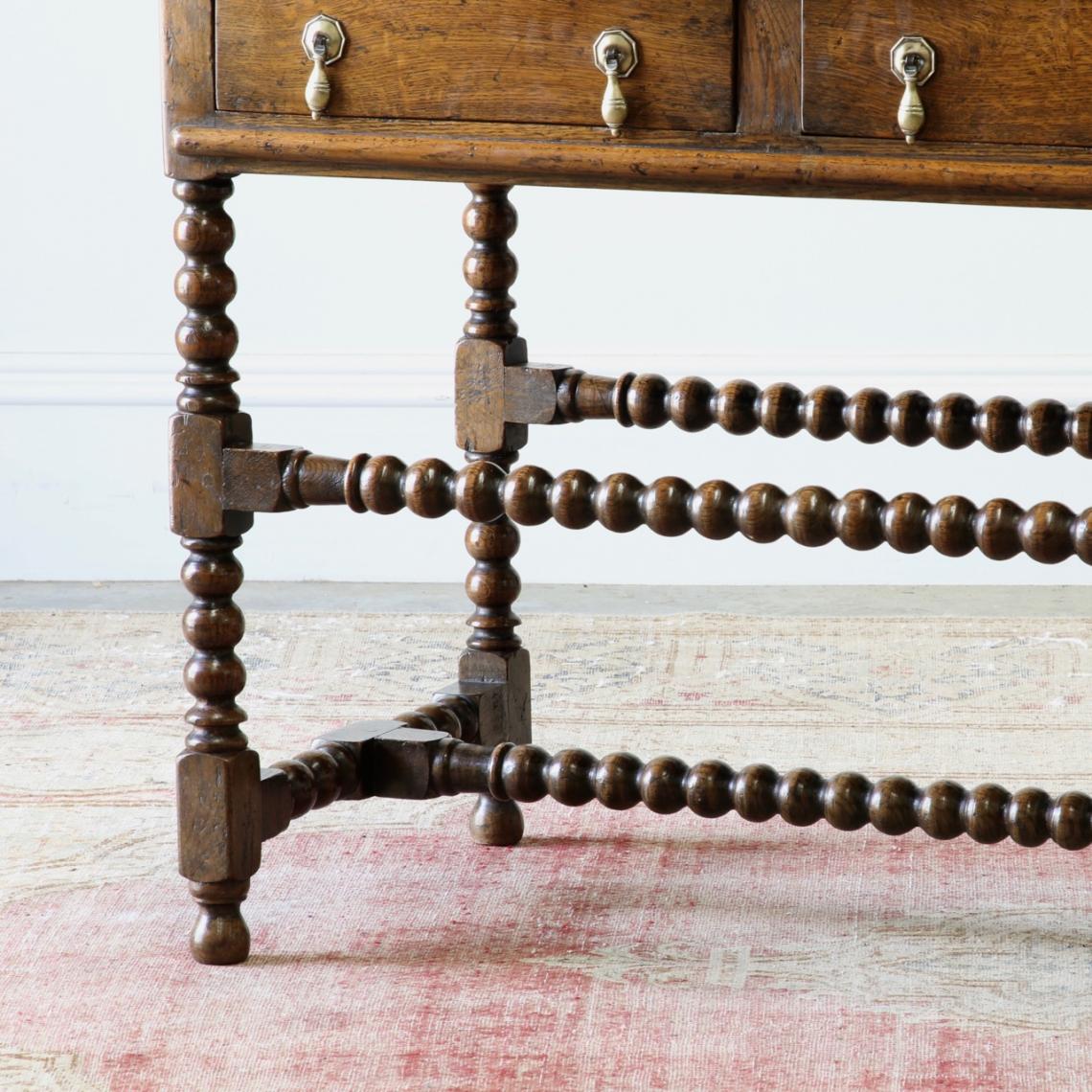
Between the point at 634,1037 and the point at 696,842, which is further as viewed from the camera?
the point at 696,842

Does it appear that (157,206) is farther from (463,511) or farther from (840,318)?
(463,511)

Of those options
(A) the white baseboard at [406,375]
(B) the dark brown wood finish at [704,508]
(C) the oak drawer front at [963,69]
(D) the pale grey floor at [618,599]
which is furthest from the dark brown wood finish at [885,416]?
(A) the white baseboard at [406,375]

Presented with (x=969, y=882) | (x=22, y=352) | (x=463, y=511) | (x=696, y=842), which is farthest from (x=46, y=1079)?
(x=22, y=352)

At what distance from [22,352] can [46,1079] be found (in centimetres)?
236

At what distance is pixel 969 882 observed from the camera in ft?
5.66

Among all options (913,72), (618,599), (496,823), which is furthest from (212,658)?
(618,599)

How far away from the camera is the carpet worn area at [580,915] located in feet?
4.46

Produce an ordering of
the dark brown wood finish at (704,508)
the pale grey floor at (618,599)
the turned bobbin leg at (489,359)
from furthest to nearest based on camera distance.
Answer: the pale grey floor at (618,599), the turned bobbin leg at (489,359), the dark brown wood finish at (704,508)

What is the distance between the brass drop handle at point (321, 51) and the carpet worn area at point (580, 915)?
0.76 meters

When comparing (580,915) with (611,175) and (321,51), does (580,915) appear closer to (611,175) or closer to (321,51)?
(611,175)

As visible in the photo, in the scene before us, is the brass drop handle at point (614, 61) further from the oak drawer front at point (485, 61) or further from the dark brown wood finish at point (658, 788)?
the dark brown wood finish at point (658, 788)

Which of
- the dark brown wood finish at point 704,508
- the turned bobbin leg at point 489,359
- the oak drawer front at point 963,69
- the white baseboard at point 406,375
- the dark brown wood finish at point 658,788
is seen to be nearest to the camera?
the oak drawer front at point 963,69

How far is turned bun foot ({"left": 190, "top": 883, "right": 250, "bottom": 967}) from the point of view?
1.54m

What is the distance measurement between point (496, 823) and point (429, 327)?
1.72m
